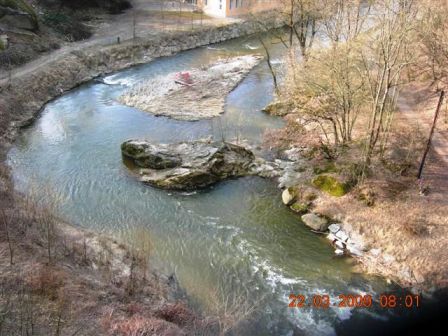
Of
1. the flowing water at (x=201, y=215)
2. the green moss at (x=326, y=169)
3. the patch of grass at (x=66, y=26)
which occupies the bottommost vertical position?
the flowing water at (x=201, y=215)

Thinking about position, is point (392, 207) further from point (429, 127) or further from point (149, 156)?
point (149, 156)

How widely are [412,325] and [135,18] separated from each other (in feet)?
144

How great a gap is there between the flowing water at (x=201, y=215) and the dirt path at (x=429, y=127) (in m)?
6.52

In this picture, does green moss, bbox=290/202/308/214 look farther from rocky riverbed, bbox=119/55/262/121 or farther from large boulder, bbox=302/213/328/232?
rocky riverbed, bbox=119/55/262/121

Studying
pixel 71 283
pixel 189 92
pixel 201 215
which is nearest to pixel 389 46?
pixel 201 215

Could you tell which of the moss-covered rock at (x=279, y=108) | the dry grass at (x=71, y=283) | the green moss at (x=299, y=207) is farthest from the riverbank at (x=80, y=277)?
the moss-covered rock at (x=279, y=108)

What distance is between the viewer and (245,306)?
15.5m

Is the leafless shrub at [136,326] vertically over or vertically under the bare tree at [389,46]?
under

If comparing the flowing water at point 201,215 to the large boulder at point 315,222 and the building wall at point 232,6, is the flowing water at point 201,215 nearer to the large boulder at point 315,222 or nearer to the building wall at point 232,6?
the large boulder at point 315,222

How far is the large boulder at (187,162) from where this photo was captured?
2281 centimetres

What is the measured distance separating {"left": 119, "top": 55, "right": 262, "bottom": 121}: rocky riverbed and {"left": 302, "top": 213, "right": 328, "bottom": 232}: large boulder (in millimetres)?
12725

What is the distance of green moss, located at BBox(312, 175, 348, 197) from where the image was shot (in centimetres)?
2108

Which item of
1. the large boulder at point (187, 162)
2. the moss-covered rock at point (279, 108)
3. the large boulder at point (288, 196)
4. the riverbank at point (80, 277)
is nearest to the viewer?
the riverbank at point (80, 277)
